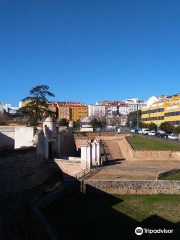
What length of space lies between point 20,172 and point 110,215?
738 centimetres

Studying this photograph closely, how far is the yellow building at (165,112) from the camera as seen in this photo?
46.7 m

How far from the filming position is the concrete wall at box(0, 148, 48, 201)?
1647 centimetres

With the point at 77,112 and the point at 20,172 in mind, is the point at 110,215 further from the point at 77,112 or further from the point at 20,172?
the point at 77,112

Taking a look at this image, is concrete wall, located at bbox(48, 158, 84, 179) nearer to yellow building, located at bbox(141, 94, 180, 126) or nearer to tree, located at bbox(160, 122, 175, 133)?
tree, located at bbox(160, 122, 175, 133)

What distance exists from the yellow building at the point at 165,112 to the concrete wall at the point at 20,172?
1221 inches

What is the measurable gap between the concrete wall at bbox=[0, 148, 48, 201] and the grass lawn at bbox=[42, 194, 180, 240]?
3.21 meters

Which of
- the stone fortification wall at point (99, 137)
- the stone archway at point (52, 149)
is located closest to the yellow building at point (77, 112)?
the stone fortification wall at point (99, 137)

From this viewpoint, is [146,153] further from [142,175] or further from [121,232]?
[121,232]

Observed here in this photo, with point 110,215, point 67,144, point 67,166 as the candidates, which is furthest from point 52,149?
point 110,215

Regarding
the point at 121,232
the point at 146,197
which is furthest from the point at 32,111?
the point at 121,232

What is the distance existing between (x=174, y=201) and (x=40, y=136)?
11.4 meters

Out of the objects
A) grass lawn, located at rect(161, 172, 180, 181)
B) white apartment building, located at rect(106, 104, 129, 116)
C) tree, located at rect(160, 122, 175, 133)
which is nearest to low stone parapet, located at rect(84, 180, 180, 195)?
grass lawn, located at rect(161, 172, 180, 181)

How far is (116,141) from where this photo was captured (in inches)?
1459

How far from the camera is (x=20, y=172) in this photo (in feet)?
59.3
